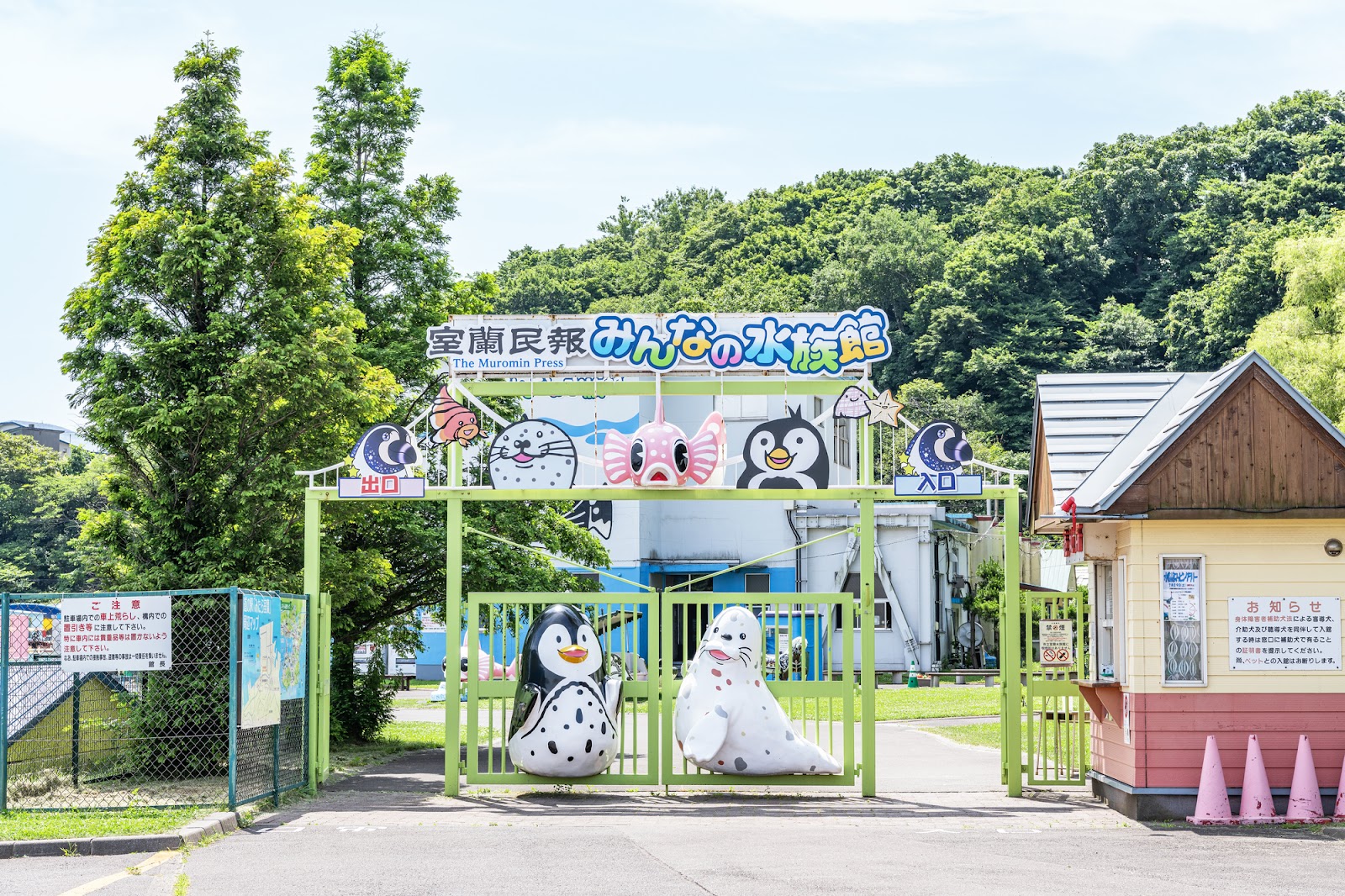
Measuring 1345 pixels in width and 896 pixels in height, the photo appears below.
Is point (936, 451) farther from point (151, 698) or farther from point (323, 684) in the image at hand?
point (151, 698)

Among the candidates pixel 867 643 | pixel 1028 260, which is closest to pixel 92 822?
pixel 867 643

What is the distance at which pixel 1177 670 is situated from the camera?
1227 cm

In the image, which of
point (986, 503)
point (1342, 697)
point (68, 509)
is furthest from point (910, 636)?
point (68, 509)

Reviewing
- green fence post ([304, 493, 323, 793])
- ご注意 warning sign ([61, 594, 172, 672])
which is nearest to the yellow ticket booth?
green fence post ([304, 493, 323, 793])

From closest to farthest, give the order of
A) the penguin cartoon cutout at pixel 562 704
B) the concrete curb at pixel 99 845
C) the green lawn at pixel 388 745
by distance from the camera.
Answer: the concrete curb at pixel 99 845, the penguin cartoon cutout at pixel 562 704, the green lawn at pixel 388 745

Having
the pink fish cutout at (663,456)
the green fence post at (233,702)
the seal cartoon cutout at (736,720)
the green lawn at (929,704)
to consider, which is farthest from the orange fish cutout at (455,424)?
the green lawn at (929,704)

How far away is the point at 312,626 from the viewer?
47.2 feet

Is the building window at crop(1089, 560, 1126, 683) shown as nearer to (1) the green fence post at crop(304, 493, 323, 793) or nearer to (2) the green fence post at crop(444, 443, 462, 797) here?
(2) the green fence post at crop(444, 443, 462, 797)

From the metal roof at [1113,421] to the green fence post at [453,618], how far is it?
6643 mm

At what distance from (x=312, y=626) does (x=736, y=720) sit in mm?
4846

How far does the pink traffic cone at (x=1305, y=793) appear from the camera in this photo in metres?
11.7

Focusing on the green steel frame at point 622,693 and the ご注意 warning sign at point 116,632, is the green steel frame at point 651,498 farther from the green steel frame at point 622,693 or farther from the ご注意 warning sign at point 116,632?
the ご注意 warning sign at point 116,632

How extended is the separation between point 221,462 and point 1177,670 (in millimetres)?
11335

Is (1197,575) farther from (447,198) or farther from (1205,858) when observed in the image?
(447,198)
